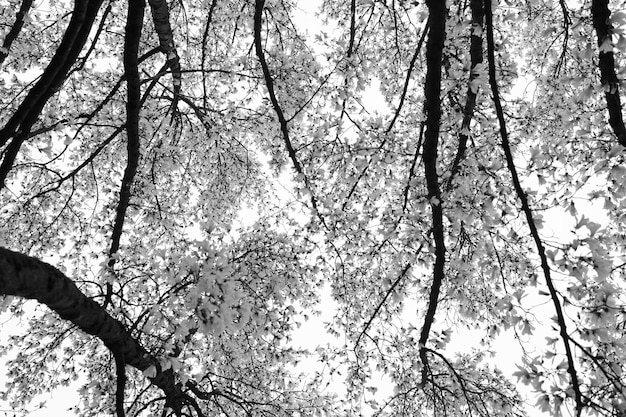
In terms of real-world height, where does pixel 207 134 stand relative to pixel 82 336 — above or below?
above

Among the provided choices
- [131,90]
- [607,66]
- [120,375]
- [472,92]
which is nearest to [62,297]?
[120,375]

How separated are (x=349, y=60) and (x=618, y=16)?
2.86 m

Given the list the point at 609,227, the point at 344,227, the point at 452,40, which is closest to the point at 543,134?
the point at 609,227

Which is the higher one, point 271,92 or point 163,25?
point 163,25

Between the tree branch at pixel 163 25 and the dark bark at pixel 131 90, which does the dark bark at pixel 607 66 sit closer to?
the dark bark at pixel 131 90

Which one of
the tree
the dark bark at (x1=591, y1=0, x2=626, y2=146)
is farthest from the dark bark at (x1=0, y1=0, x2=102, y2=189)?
the dark bark at (x1=591, y1=0, x2=626, y2=146)

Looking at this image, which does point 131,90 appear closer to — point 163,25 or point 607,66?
point 163,25

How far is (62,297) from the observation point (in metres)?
2.54

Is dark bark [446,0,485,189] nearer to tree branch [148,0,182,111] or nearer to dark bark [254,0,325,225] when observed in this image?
dark bark [254,0,325,225]

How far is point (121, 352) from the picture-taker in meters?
3.37

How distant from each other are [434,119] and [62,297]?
9.22 ft

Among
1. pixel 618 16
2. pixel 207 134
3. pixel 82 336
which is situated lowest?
pixel 82 336

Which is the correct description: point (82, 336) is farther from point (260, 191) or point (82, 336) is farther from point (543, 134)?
point (543, 134)

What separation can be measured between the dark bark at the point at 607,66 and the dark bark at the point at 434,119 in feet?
3.18
